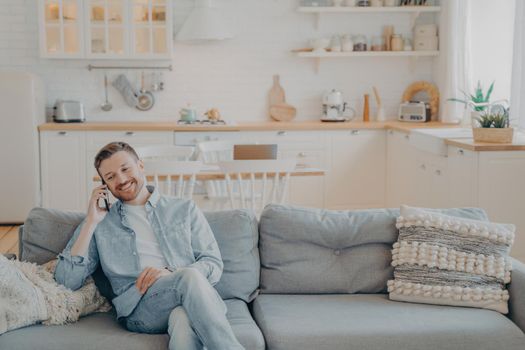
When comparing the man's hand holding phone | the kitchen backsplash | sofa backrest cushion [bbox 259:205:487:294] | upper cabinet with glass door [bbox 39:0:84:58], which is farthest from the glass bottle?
the man's hand holding phone

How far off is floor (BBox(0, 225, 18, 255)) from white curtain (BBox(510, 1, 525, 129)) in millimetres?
3844

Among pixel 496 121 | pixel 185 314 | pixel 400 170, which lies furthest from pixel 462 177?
pixel 185 314

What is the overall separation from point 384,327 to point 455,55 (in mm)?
4655

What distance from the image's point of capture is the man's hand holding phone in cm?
314

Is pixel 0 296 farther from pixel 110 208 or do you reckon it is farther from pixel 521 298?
pixel 521 298

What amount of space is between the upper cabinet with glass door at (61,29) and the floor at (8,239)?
156 cm

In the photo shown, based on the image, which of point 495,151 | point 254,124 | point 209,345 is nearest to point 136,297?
point 209,345

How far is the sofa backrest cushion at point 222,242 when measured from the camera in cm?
331

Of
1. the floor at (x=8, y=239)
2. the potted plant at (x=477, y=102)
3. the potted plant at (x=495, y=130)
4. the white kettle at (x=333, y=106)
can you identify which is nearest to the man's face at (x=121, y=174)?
the potted plant at (x=495, y=130)

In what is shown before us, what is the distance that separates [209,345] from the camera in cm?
276

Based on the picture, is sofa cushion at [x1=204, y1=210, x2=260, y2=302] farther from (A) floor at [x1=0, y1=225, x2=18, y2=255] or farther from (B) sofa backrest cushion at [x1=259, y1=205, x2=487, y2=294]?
(A) floor at [x1=0, y1=225, x2=18, y2=255]

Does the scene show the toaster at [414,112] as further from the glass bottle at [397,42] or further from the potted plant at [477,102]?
the glass bottle at [397,42]

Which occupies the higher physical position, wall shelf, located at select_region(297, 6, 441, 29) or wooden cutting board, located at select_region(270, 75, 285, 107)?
wall shelf, located at select_region(297, 6, 441, 29)

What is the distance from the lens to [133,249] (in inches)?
124
